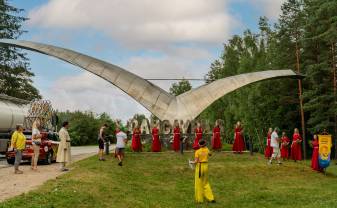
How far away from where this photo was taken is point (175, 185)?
17672 mm

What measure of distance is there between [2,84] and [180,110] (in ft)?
91.6

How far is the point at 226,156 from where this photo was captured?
24656 millimetres

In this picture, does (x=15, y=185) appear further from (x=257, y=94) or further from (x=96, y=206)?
(x=257, y=94)

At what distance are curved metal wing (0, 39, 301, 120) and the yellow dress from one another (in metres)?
16.5

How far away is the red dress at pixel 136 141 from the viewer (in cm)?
2653

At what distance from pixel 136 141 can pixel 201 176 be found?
13055mm

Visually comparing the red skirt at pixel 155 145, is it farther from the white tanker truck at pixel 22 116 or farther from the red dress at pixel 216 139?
the white tanker truck at pixel 22 116

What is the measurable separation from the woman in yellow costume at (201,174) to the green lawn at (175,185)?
11.8 inches

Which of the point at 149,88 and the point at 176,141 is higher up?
the point at 149,88

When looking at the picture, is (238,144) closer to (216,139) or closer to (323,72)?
(216,139)

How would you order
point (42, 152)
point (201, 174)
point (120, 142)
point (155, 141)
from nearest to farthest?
point (201, 174) < point (120, 142) < point (42, 152) < point (155, 141)

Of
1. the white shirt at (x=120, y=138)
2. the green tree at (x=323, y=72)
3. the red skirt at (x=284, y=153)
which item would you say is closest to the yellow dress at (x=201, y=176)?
the white shirt at (x=120, y=138)

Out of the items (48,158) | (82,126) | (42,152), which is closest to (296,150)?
(48,158)

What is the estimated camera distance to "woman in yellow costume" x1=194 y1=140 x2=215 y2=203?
45.4 feet
